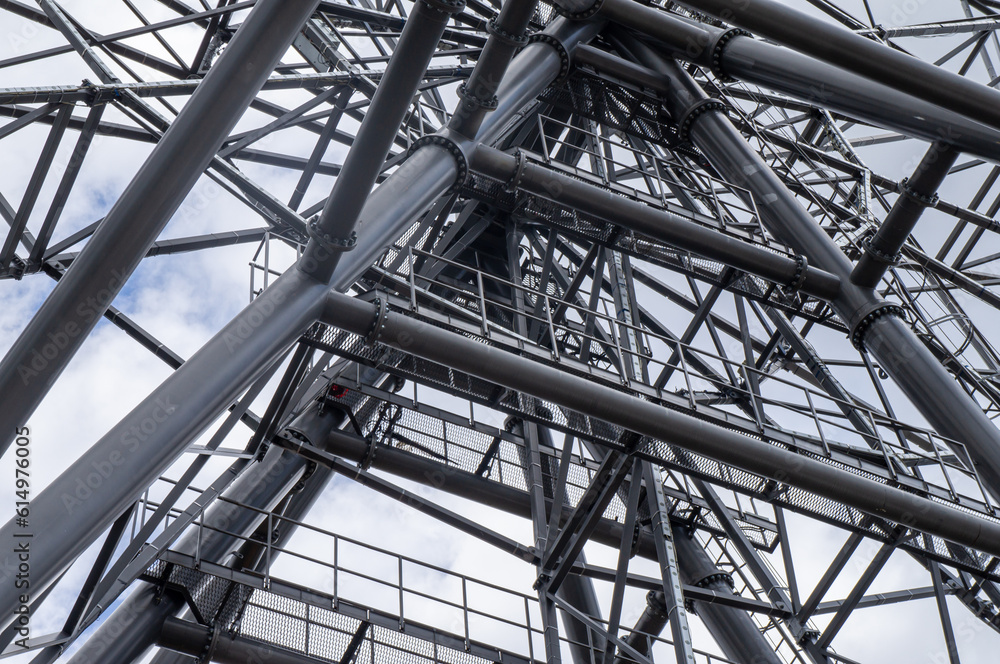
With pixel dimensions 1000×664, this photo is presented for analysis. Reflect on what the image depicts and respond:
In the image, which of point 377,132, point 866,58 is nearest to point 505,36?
point 377,132

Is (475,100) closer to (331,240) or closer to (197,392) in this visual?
(331,240)

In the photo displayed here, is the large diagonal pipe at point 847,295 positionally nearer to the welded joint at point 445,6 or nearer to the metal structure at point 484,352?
the metal structure at point 484,352

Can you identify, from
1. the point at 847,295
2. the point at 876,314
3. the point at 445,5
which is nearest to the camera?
the point at 445,5

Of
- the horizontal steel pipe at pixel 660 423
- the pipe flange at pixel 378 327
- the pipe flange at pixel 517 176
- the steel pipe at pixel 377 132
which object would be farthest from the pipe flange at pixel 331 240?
the pipe flange at pixel 517 176

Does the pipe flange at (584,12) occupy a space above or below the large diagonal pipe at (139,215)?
above

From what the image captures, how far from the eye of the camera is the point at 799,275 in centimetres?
1379

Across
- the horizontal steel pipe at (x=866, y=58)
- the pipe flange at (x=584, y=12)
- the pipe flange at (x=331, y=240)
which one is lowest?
the pipe flange at (x=331, y=240)

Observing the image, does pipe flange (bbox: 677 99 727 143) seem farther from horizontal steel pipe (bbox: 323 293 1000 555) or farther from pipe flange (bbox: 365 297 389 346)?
pipe flange (bbox: 365 297 389 346)

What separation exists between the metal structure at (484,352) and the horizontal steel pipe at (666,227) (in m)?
0.04

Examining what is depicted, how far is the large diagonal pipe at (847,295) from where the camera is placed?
453 inches

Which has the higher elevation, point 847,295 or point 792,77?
point 792,77

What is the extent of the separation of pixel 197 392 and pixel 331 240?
6.18ft

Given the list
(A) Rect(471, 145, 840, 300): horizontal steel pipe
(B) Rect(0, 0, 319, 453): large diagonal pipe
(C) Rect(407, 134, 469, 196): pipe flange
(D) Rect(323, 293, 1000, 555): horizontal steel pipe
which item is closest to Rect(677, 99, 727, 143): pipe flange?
(A) Rect(471, 145, 840, 300): horizontal steel pipe

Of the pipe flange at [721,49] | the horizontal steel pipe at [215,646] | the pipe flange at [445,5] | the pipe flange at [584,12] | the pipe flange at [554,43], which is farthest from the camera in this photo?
the pipe flange at [584,12]
